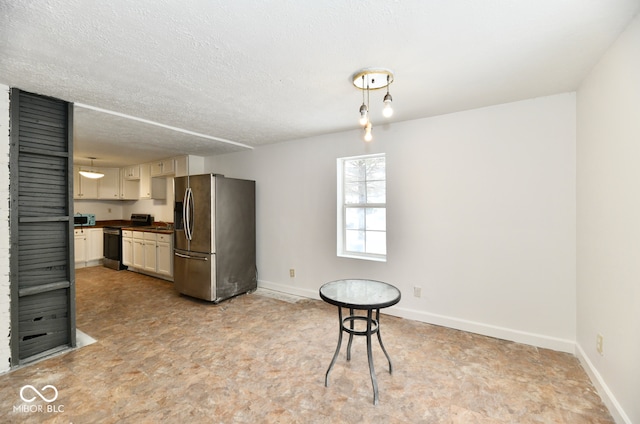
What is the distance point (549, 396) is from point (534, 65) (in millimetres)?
2265

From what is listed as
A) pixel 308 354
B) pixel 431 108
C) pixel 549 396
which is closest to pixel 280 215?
pixel 308 354

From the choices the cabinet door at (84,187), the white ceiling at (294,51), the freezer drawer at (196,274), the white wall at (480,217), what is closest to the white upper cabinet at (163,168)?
the cabinet door at (84,187)

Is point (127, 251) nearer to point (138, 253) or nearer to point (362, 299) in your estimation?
point (138, 253)

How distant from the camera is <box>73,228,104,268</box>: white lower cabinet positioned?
5973 mm

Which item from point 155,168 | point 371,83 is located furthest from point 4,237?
point 155,168

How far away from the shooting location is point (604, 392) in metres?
1.89

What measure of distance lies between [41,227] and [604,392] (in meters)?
4.36

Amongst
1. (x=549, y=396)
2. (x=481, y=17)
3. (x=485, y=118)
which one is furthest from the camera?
(x=485, y=118)

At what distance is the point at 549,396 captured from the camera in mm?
1970

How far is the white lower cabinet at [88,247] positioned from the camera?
5.97 metres

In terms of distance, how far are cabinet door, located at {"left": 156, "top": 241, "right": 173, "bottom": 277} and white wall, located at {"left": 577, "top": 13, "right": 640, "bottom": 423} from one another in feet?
17.8

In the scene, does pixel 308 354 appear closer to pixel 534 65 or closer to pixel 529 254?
pixel 529 254

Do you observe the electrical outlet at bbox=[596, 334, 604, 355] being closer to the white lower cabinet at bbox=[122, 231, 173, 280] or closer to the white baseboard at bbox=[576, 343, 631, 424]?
the white baseboard at bbox=[576, 343, 631, 424]

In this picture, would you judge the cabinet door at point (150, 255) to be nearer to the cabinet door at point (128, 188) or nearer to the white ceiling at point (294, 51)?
the cabinet door at point (128, 188)
